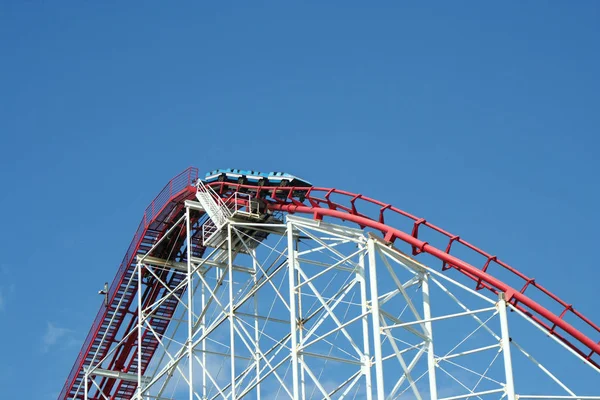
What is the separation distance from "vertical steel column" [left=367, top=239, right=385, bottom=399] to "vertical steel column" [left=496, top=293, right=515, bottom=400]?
368cm

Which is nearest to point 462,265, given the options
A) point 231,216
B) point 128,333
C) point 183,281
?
point 231,216

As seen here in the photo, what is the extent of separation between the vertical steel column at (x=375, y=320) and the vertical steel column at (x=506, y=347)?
3.68 m

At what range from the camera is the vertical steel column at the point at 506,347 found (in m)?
38.1

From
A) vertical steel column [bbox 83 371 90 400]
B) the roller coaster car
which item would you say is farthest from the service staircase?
vertical steel column [bbox 83 371 90 400]

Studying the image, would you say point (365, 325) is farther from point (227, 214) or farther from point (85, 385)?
point (85, 385)

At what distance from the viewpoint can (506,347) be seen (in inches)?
1535

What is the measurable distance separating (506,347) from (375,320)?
420 centimetres

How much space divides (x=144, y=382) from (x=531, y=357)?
69.4 feet

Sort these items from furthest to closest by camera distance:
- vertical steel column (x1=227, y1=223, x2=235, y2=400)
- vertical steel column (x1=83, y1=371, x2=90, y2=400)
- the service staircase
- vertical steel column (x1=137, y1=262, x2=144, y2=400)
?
vertical steel column (x1=83, y1=371, x2=90, y2=400) → vertical steel column (x1=137, y1=262, x2=144, y2=400) → the service staircase → vertical steel column (x1=227, y1=223, x2=235, y2=400)

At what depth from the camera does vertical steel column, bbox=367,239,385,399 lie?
39062 mm

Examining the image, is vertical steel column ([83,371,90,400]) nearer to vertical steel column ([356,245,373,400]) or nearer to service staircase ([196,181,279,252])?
service staircase ([196,181,279,252])

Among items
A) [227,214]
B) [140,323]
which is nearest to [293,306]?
[227,214]

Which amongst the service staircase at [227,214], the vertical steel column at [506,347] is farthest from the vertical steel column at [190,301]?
the vertical steel column at [506,347]

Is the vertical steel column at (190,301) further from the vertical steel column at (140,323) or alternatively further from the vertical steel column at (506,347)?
the vertical steel column at (506,347)
